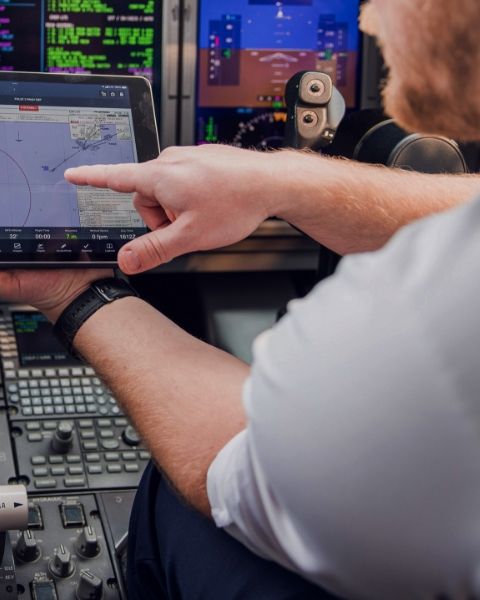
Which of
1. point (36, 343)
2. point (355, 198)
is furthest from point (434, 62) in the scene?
point (36, 343)

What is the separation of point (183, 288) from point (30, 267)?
786mm

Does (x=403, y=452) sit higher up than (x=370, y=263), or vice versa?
(x=370, y=263)

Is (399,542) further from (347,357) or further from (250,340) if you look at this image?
(250,340)

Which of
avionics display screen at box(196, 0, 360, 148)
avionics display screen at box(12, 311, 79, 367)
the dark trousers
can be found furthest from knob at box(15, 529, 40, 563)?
avionics display screen at box(196, 0, 360, 148)

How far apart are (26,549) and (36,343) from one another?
55 cm

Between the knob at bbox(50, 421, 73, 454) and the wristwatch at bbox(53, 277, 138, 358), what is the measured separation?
285 millimetres

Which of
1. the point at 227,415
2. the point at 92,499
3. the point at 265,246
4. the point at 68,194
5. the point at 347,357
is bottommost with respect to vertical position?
the point at 92,499

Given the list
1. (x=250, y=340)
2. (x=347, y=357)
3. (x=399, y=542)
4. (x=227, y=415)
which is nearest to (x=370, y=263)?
(x=347, y=357)

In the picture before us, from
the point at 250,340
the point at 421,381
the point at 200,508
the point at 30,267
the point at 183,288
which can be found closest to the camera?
the point at 421,381

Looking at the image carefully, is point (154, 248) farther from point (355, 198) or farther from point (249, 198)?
point (355, 198)

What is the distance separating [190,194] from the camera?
4.03ft

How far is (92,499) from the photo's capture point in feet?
5.02

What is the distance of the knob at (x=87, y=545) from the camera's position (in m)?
1.40

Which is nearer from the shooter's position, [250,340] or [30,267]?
[30,267]
